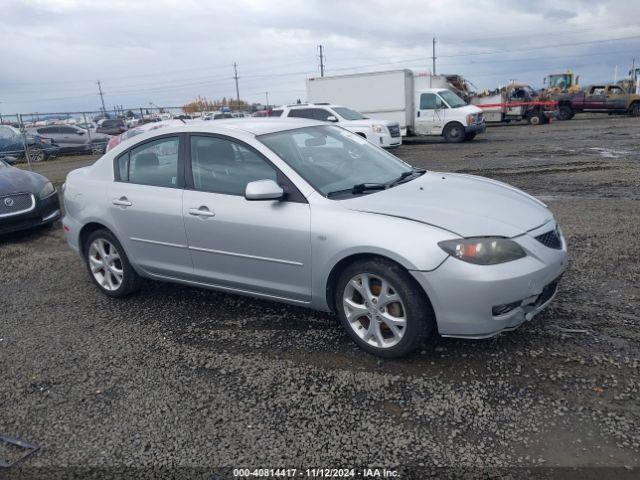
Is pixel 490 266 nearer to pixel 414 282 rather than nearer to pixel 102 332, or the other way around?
pixel 414 282

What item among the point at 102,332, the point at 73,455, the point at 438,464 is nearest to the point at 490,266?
the point at 438,464

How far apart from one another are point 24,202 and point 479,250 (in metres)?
6.91

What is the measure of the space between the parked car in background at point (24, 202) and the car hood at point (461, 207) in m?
5.91

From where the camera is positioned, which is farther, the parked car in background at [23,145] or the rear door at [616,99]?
the rear door at [616,99]

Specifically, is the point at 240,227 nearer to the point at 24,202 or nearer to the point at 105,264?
the point at 105,264

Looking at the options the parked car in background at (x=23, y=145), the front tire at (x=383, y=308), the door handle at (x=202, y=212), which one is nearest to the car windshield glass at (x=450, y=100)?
the parked car in background at (x=23, y=145)

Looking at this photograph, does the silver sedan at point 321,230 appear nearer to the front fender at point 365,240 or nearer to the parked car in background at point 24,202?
the front fender at point 365,240

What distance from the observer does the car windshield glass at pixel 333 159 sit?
13.2 ft

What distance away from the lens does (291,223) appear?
3.80 metres

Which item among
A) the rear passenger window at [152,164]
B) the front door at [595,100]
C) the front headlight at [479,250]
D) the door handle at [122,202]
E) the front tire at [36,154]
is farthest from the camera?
the front door at [595,100]

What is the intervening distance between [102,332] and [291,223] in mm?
1948

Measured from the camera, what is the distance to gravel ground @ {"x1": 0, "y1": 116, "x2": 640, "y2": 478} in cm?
277

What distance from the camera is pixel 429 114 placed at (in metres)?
21.5

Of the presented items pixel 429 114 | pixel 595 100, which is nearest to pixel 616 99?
pixel 595 100
